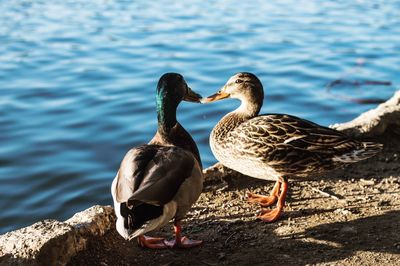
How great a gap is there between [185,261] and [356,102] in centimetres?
563

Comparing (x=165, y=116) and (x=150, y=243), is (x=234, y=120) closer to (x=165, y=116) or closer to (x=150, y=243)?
(x=165, y=116)

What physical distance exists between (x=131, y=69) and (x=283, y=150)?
5.80 m

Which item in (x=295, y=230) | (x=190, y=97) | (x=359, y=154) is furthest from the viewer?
(x=190, y=97)

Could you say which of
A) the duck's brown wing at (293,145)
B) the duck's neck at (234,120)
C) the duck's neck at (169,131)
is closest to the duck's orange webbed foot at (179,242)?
the duck's neck at (169,131)

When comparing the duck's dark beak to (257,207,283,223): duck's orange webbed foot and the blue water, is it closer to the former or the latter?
(257,207,283,223): duck's orange webbed foot

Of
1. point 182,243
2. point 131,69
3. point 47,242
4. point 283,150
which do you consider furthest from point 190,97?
point 131,69

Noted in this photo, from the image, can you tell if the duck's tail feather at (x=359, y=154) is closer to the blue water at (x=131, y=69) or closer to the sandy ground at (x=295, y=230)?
the sandy ground at (x=295, y=230)

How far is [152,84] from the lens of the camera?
927cm

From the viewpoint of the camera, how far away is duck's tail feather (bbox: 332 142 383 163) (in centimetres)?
465

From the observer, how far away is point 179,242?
13.9 ft

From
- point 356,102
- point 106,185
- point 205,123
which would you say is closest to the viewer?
point 106,185

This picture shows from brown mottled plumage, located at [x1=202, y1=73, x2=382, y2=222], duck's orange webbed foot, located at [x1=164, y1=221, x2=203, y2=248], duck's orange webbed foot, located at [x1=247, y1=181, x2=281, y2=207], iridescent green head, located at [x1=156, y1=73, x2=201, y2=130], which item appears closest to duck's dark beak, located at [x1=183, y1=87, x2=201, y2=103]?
iridescent green head, located at [x1=156, y1=73, x2=201, y2=130]

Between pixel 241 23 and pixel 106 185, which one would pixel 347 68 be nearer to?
pixel 241 23

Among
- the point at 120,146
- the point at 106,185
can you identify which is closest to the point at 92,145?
the point at 120,146
